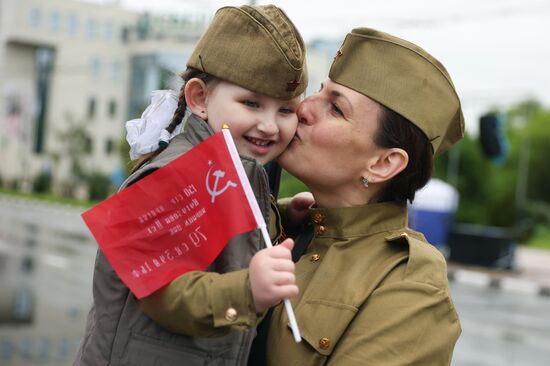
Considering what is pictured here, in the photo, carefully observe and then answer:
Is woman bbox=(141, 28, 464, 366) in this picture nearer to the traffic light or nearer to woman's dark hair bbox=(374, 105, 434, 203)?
woman's dark hair bbox=(374, 105, 434, 203)

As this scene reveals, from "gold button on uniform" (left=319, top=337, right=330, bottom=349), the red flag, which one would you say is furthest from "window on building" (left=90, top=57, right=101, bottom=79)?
"gold button on uniform" (left=319, top=337, right=330, bottom=349)

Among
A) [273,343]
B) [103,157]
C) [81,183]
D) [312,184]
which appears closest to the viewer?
[273,343]

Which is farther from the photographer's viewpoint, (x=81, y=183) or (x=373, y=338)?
(x=81, y=183)

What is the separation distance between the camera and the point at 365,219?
1.90 metres

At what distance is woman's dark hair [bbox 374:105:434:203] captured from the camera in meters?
1.82

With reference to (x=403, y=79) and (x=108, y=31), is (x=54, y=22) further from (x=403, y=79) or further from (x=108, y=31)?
(x=403, y=79)

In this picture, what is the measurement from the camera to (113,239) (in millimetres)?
1609

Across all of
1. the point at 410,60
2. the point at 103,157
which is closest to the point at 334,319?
the point at 410,60

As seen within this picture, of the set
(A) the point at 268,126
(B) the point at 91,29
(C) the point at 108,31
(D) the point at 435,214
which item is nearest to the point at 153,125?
(A) the point at 268,126

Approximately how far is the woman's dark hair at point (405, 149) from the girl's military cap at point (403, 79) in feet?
0.08

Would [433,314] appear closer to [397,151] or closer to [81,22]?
[397,151]

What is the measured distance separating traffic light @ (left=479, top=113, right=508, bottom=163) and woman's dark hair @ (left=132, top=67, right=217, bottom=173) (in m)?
15.5

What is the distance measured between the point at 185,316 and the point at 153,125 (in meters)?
0.57

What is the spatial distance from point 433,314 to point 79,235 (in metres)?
17.5
